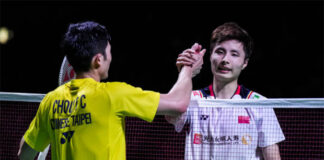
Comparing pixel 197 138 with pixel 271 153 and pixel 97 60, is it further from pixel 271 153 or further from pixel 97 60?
pixel 97 60

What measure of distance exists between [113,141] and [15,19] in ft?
24.1

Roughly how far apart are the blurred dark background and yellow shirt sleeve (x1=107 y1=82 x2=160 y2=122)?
17.4ft

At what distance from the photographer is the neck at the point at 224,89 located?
2943 mm

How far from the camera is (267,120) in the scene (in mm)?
2688

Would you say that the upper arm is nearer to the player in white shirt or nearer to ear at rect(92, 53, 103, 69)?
ear at rect(92, 53, 103, 69)

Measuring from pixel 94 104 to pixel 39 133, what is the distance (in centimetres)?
47

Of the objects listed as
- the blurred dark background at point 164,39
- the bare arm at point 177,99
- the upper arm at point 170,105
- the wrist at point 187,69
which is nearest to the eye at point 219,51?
the wrist at point 187,69

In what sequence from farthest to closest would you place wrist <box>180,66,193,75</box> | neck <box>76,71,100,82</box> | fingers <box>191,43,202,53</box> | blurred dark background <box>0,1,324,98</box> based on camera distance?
blurred dark background <box>0,1,324,98</box>, fingers <box>191,43,202,53</box>, wrist <box>180,66,193,75</box>, neck <box>76,71,100,82</box>

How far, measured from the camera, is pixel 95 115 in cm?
203

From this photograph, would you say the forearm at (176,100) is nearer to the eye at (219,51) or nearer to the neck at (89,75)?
the neck at (89,75)

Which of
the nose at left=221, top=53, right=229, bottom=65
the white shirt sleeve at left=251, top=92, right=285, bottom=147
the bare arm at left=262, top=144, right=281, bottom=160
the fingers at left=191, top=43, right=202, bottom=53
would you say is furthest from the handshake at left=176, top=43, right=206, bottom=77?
the bare arm at left=262, top=144, right=281, bottom=160

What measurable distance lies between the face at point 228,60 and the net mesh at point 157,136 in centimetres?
46

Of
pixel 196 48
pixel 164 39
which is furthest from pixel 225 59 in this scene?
pixel 164 39

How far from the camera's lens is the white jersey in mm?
2664
